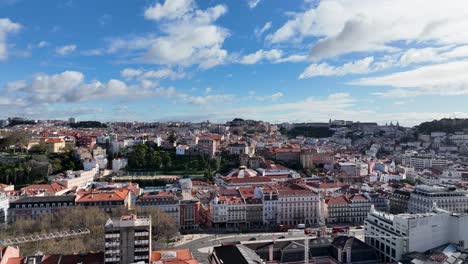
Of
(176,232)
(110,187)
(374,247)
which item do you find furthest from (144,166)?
(374,247)

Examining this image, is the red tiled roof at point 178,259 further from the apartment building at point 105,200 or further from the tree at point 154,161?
the tree at point 154,161

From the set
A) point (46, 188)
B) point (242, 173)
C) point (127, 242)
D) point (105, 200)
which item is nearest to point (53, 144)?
point (46, 188)

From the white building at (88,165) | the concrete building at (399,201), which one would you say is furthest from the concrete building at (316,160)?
the white building at (88,165)

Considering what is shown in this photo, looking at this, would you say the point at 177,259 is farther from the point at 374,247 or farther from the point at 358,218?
the point at 358,218

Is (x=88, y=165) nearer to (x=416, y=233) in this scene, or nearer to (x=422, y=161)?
(x=416, y=233)

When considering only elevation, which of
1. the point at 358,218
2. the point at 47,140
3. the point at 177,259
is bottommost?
the point at 358,218

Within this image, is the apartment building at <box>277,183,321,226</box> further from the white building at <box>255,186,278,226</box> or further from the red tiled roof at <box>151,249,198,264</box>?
the red tiled roof at <box>151,249,198,264</box>
